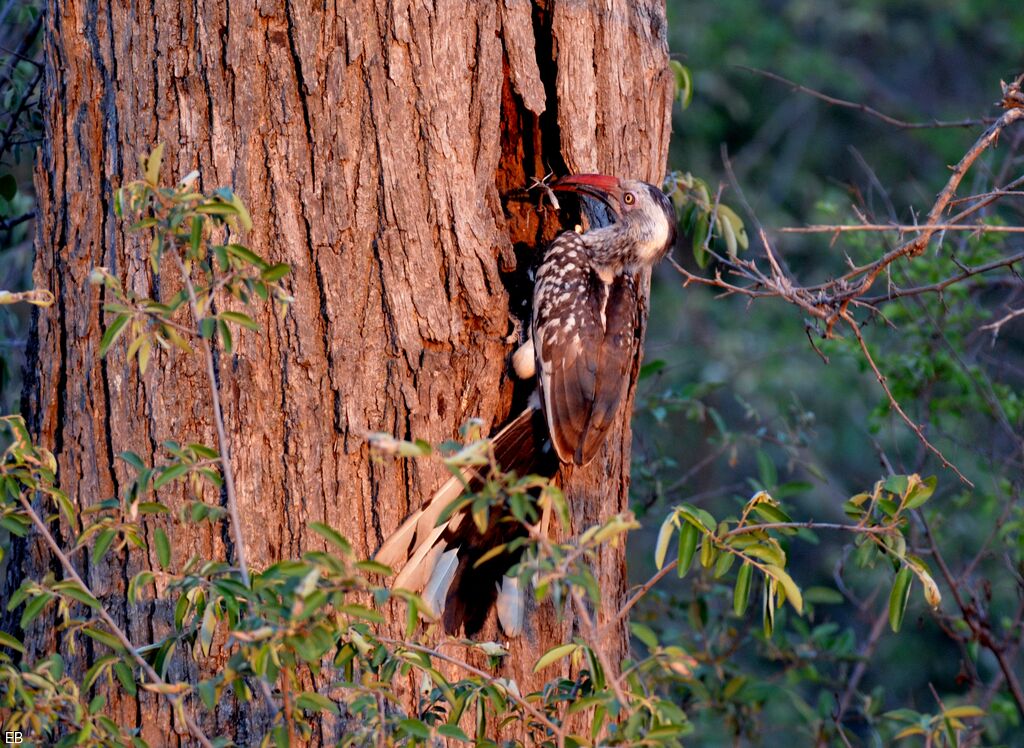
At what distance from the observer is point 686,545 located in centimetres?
214

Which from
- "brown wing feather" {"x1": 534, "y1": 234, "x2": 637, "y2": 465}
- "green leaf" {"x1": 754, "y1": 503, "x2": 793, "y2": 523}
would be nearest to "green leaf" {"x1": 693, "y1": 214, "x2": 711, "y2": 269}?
"brown wing feather" {"x1": 534, "y1": 234, "x2": 637, "y2": 465}

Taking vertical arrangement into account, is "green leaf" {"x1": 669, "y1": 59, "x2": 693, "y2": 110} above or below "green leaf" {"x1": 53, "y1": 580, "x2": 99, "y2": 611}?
above

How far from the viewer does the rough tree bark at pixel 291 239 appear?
8.55 feet

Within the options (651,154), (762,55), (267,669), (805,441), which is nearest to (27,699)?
(267,669)

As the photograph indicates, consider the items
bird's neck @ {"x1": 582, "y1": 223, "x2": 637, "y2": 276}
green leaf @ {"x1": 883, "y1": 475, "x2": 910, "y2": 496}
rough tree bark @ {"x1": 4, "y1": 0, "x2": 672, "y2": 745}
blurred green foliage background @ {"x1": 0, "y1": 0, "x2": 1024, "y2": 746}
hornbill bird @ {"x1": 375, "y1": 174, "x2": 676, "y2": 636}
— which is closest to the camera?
green leaf @ {"x1": 883, "y1": 475, "x2": 910, "y2": 496}

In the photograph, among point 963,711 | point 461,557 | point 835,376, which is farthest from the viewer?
point 835,376

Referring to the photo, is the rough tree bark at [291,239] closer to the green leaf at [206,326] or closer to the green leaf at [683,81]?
the green leaf at [206,326]

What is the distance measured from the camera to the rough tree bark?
8.55 feet

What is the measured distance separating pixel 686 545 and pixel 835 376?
6.15m

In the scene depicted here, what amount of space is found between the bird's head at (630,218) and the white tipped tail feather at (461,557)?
654mm

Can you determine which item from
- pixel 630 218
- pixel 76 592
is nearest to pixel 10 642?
pixel 76 592

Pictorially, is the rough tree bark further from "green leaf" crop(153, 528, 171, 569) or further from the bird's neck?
the bird's neck

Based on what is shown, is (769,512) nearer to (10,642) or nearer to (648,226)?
(648,226)

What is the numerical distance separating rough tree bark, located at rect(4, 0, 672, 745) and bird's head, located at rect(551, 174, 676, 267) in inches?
15.1
